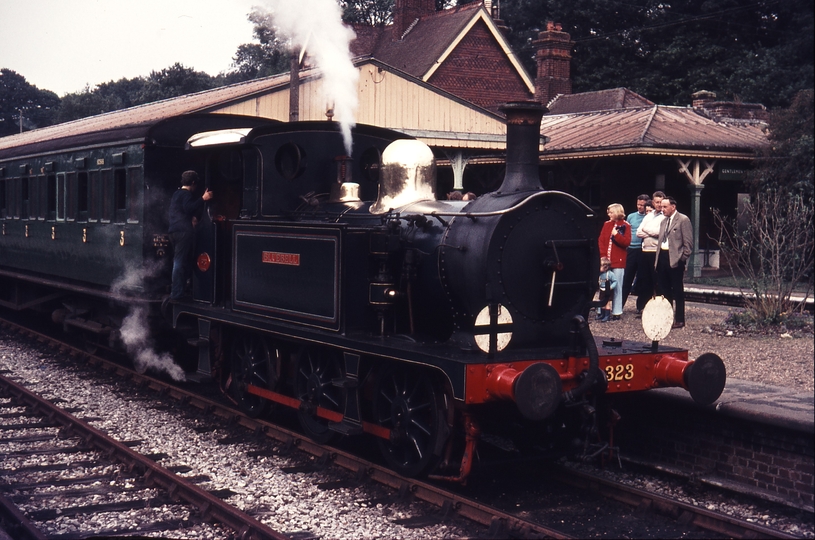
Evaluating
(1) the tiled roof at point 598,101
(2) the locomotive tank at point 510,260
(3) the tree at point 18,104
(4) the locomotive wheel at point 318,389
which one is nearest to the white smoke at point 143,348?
(4) the locomotive wheel at point 318,389

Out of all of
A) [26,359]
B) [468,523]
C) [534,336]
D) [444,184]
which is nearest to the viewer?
[468,523]

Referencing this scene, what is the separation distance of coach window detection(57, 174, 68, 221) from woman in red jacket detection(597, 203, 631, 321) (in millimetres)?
6795

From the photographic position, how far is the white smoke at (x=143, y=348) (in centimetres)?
895

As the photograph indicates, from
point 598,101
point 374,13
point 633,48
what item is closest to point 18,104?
point 374,13

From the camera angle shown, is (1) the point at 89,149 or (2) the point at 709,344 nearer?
(2) the point at 709,344

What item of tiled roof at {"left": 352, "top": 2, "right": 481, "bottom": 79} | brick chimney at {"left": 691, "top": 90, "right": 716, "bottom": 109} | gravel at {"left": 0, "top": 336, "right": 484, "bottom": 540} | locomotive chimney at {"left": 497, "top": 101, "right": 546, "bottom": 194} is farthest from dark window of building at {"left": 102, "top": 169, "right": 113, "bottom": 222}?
tiled roof at {"left": 352, "top": 2, "right": 481, "bottom": 79}

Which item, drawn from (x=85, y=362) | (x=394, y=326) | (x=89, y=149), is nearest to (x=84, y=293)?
(x=85, y=362)

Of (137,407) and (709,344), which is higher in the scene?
(709,344)

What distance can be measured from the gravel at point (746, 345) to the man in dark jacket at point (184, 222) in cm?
448

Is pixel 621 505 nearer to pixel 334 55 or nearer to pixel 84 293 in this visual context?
pixel 334 55

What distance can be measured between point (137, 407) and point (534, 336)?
14.0ft

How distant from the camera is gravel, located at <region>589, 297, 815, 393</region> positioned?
6719 mm

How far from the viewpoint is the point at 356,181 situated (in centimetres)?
729

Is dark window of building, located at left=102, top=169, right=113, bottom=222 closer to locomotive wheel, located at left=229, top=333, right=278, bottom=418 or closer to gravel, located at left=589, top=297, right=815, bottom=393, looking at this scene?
locomotive wheel, located at left=229, top=333, right=278, bottom=418
